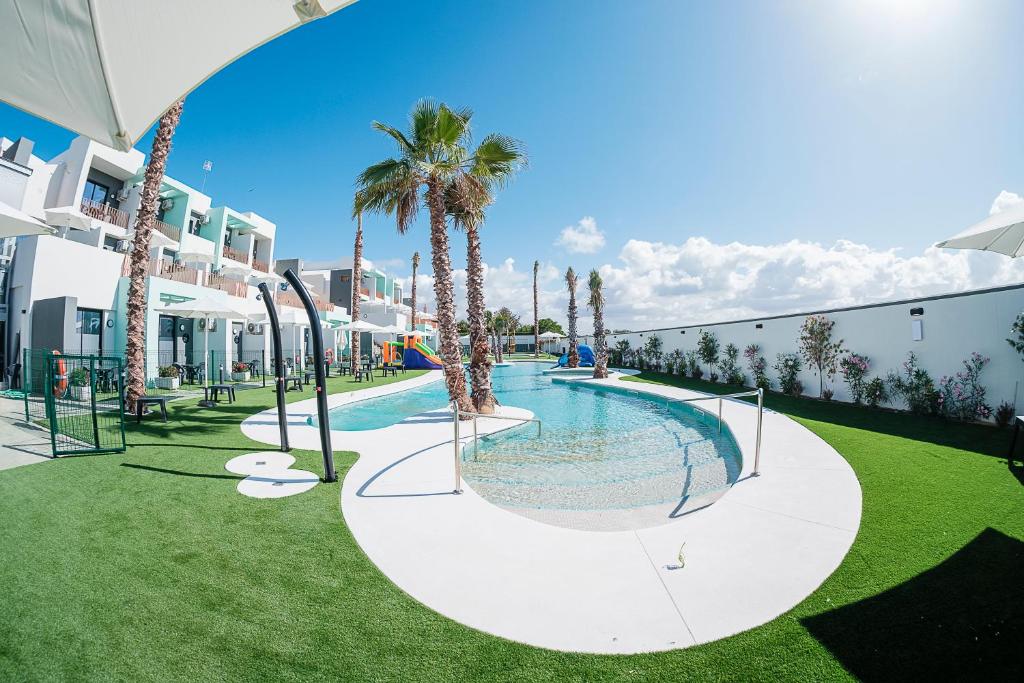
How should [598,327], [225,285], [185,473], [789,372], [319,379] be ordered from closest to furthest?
[319,379] → [185,473] → [789,372] → [225,285] → [598,327]

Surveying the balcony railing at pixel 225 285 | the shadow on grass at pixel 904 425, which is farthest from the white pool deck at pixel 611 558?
the balcony railing at pixel 225 285

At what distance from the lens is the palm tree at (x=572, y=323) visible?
29297 millimetres

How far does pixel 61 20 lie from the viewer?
5.90 ft

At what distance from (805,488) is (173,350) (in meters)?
24.3

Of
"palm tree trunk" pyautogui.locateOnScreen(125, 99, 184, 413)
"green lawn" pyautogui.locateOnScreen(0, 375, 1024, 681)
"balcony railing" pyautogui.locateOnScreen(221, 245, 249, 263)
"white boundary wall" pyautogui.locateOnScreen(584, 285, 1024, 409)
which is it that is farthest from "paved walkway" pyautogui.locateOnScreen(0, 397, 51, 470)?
"balcony railing" pyautogui.locateOnScreen(221, 245, 249, 263)

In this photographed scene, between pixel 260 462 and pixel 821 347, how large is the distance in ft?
51.8

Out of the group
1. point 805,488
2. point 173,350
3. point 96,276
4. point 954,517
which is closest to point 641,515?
point 805,488

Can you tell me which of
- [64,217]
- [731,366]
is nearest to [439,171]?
[64,217]

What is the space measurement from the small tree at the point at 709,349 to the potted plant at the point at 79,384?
23.7 m

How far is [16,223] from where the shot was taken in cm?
384

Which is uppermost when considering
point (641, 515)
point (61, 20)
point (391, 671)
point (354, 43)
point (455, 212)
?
point (354, 43)

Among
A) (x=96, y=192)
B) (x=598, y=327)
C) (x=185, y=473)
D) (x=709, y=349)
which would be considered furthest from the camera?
(x=598, y=327)

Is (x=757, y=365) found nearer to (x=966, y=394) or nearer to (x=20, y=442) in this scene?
(x=966, y=394)

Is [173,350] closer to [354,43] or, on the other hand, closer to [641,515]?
[354,43]
